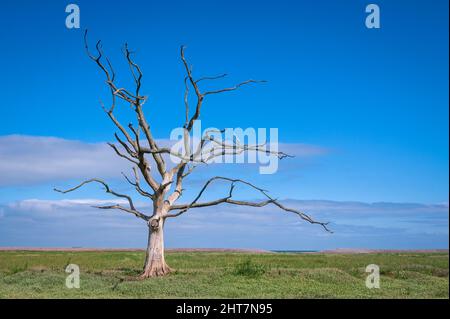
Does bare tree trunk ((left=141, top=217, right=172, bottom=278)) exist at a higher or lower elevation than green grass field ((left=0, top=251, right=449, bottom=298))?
higher

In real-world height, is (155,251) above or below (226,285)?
above

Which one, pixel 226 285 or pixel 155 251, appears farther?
pixel 155 251

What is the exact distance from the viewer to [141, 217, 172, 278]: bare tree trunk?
26.0 m

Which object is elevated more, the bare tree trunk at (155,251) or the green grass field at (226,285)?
the bare tree trunk at (155,251)

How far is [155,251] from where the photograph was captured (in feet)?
86.2

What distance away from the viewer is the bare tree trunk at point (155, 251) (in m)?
26.0

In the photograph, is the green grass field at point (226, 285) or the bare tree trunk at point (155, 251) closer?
the green grass field at point (226, 285)

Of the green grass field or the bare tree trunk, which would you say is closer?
the green grass field
